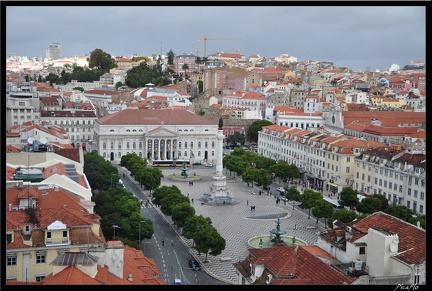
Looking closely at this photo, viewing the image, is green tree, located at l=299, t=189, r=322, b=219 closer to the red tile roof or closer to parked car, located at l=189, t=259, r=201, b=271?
parked car, located at l=189, t=259, r=201, b=271

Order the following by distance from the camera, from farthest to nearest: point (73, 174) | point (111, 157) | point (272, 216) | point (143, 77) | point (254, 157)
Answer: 1. point (143, 77)
2. point (111, 157)
3. point (254, 157)
4. point (272, 216)
5. point (73, 174)

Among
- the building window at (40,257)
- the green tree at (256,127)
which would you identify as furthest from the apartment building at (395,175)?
the green tree at (256,127)

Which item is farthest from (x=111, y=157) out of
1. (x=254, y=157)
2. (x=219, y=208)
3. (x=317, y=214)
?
(x=317, y=214)

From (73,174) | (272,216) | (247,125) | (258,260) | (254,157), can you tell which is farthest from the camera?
(247,125)

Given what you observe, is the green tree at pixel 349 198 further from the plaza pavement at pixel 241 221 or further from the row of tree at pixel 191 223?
the row of tree at pixel 191 223

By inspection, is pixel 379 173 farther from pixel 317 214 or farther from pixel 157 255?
pixel 157 255

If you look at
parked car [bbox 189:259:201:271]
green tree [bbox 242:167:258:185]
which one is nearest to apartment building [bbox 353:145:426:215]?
green tree [bbox 242:167:258:185]
